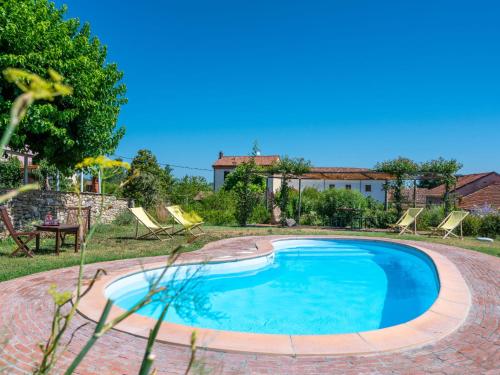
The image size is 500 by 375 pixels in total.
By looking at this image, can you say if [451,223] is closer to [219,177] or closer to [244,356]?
[244,356]

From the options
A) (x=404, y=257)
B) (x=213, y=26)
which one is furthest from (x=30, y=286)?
(x=213, y=26)

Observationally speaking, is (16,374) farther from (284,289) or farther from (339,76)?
(339,76)

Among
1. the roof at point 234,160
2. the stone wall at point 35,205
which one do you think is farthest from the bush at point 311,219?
the roof at point 234,160

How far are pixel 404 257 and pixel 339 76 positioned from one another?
13055 mm

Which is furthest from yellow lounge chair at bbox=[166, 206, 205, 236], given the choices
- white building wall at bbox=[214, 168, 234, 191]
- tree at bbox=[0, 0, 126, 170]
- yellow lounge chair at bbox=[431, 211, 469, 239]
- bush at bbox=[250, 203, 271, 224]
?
white building wall at bbox=[214, 168, 234, 191]

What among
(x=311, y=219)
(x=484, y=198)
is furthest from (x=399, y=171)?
(x=484, y=198)

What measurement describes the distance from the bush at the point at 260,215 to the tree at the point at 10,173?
10.5m

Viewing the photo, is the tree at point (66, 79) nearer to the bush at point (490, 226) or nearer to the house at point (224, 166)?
the bush at point (490, 226)

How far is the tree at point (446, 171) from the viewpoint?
1580 centimetres

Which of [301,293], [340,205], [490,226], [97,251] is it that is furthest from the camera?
[340,205]

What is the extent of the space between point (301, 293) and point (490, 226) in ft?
35.6

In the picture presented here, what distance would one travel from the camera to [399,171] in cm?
1647

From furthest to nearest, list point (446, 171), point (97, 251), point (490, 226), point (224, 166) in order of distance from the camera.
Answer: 1. point (224, 166)
2. point (446, 171)
3. point (490, 226)
4. point (97, 251)

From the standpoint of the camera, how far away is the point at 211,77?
22.9 meters
